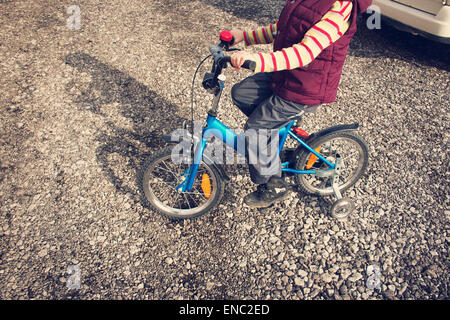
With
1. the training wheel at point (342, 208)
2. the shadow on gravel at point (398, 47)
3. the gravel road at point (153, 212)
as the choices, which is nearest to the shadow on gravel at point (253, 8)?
the gravel road at point (153, 212)

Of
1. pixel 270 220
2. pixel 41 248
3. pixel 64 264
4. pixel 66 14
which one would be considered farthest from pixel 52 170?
pixel 66 14

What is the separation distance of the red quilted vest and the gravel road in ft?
4.47

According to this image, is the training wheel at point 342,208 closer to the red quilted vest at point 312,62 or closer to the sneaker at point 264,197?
the sneaker at point 264,197

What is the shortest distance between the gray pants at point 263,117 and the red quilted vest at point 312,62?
0.11 meters

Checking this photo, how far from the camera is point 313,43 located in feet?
7.10

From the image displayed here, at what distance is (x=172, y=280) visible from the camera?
9.32ft

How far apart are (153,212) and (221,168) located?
3.23ft

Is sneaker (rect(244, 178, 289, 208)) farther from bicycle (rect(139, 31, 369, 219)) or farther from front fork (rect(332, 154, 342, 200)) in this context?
front fork (rect(332, 154, 342, 200))

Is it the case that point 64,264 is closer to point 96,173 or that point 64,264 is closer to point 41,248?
point 41,248

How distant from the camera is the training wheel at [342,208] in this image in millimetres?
3184

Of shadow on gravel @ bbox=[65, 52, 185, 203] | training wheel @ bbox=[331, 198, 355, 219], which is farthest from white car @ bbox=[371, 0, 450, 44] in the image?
shadow on gravel @ bbox=[65, 52, 185, 203]

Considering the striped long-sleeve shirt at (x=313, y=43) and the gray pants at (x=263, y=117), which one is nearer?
the striped long-sleeve shirt at (x=313, y=43)

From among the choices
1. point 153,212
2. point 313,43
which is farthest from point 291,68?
point 153,212

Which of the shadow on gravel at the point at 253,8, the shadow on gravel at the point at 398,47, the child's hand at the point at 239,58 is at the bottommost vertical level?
the shadow on gravel at the point at 398,47
